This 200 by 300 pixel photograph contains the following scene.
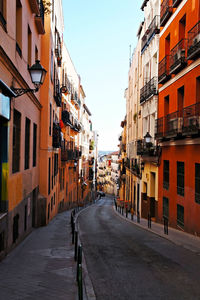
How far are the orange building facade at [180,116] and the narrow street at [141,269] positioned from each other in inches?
129

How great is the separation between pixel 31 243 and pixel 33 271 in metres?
4.64

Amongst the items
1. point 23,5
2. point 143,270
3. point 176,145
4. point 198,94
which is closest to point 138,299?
point 143,270

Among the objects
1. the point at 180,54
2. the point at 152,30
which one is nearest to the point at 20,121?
the point at 180,54

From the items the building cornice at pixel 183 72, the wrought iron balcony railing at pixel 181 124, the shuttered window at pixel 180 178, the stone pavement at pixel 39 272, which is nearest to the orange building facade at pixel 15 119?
the stone pavement at pixel 39 272

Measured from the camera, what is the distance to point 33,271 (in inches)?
352

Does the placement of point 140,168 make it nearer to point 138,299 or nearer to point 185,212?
point 185,212

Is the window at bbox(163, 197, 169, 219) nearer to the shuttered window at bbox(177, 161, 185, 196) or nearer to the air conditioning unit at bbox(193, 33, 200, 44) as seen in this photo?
the shuttered window at bbox(177, 161, 185, 196)

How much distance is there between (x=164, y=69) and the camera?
21.5 m

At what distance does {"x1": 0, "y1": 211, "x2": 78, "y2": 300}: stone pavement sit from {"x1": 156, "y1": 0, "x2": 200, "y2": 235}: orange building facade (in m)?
6.71

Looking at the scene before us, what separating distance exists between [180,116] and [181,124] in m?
1.57

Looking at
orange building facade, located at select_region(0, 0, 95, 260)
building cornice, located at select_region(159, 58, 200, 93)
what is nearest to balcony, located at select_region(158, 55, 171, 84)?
building cornice, located at select_region(159, 58, 200, 93)

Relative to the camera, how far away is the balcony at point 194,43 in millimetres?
14953

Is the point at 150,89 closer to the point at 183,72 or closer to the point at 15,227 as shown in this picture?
the point at 183,72

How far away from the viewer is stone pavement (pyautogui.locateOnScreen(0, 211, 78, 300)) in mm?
7121
